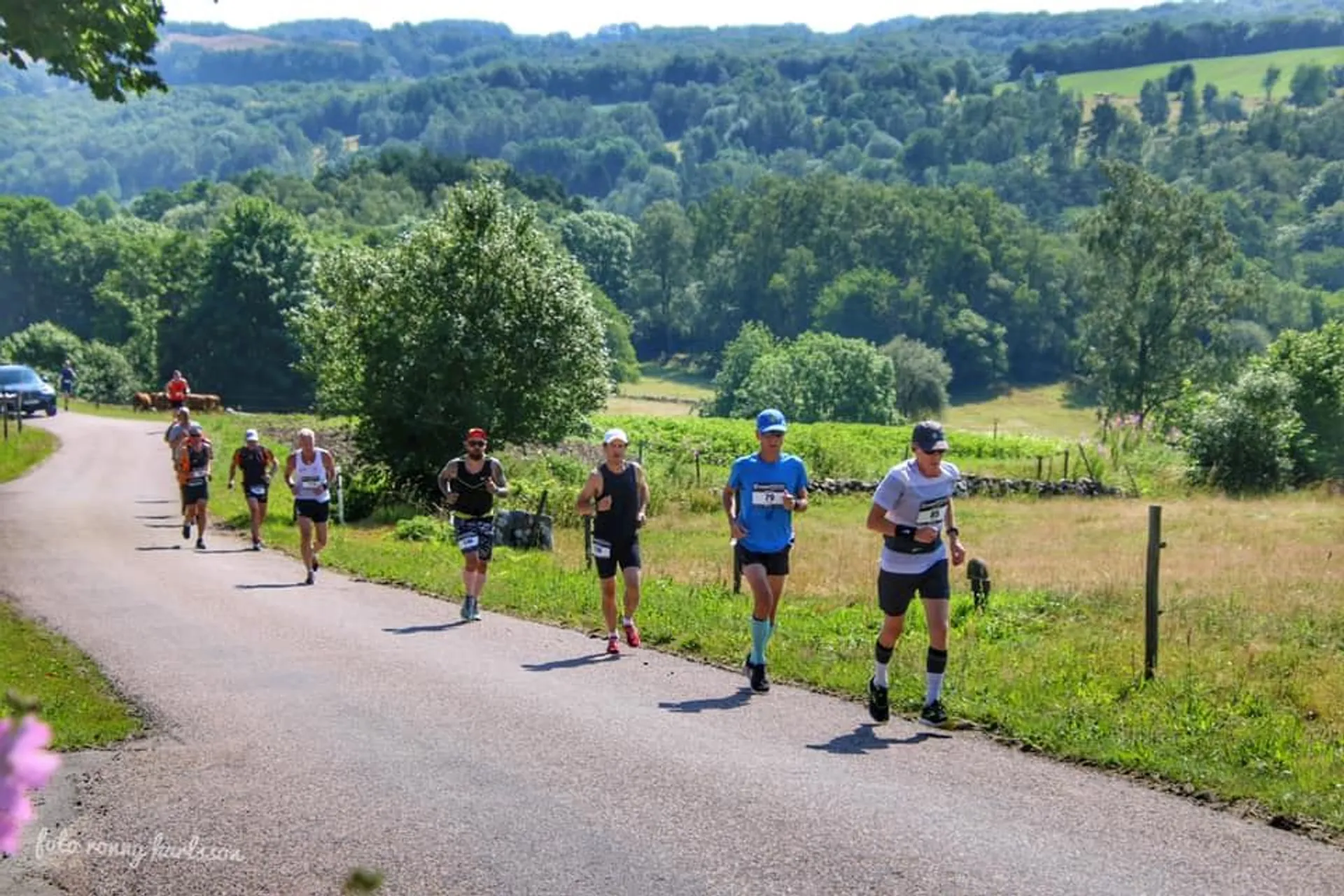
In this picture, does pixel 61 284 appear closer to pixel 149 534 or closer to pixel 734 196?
pixel 734 196

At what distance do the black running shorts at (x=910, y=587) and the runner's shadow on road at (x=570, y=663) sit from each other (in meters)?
3.41

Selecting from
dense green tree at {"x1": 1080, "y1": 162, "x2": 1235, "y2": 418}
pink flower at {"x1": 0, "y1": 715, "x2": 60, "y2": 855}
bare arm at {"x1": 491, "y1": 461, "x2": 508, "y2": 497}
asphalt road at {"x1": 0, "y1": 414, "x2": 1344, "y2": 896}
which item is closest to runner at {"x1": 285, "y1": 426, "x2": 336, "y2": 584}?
bare arm at {"x1": 491, "y1": 461, "x2": 508, "y2": 497}

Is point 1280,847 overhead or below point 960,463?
overhead

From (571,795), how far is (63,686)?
5617mm

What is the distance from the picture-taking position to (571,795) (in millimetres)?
9000

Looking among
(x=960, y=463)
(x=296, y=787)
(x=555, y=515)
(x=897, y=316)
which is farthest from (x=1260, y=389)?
(x=897, y=316)

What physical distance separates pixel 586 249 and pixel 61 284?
202 ft

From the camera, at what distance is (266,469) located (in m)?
24.6

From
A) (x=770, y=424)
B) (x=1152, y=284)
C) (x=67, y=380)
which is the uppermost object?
(x=770, y=424)

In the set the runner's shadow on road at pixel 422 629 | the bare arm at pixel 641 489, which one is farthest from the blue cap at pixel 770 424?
the runner's shadow on road at pixel 422 629

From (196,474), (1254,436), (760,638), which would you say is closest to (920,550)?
(760,638)

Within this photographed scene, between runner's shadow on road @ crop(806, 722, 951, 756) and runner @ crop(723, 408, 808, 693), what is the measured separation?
64.6 inches

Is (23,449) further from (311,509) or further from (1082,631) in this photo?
(1082,631)

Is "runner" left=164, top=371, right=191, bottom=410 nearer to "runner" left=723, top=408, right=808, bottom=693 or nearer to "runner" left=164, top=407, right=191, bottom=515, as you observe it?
"runner" left=164, top=407, right=191, bottom=515
